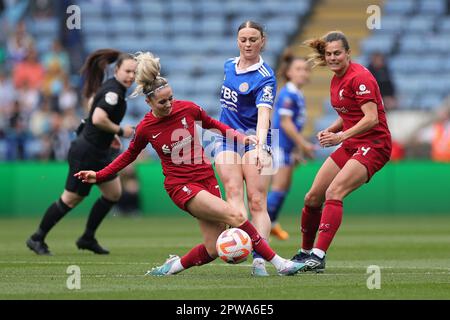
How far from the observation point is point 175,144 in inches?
392

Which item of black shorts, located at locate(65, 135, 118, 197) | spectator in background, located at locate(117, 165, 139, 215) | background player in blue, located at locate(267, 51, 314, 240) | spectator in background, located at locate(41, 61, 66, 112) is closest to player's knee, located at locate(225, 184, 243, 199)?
black shorts, located at locate(65, 135, 118, 197)

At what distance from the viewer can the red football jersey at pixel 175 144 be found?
32.6ft

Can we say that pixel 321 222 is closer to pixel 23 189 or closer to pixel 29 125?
pixel 23 189

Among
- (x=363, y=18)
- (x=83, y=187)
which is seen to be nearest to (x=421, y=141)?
(x=363, y=18)

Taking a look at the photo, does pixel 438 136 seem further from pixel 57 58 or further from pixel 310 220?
pixel 310 220

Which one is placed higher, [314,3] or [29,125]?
[314,3]

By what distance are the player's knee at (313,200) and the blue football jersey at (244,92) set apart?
889 mm

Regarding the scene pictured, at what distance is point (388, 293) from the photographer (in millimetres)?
8594

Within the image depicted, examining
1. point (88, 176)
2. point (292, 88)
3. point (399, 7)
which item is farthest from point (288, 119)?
point (399, 7)

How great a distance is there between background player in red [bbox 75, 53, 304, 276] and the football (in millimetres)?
143

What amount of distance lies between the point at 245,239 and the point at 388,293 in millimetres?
1597

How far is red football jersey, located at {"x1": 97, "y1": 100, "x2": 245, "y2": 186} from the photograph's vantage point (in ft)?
32.6

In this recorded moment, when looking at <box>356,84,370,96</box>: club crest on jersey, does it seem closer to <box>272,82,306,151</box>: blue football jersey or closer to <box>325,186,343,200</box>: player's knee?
<box>325,186,343,200</box>: player's knee

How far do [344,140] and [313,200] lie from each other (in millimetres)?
790
